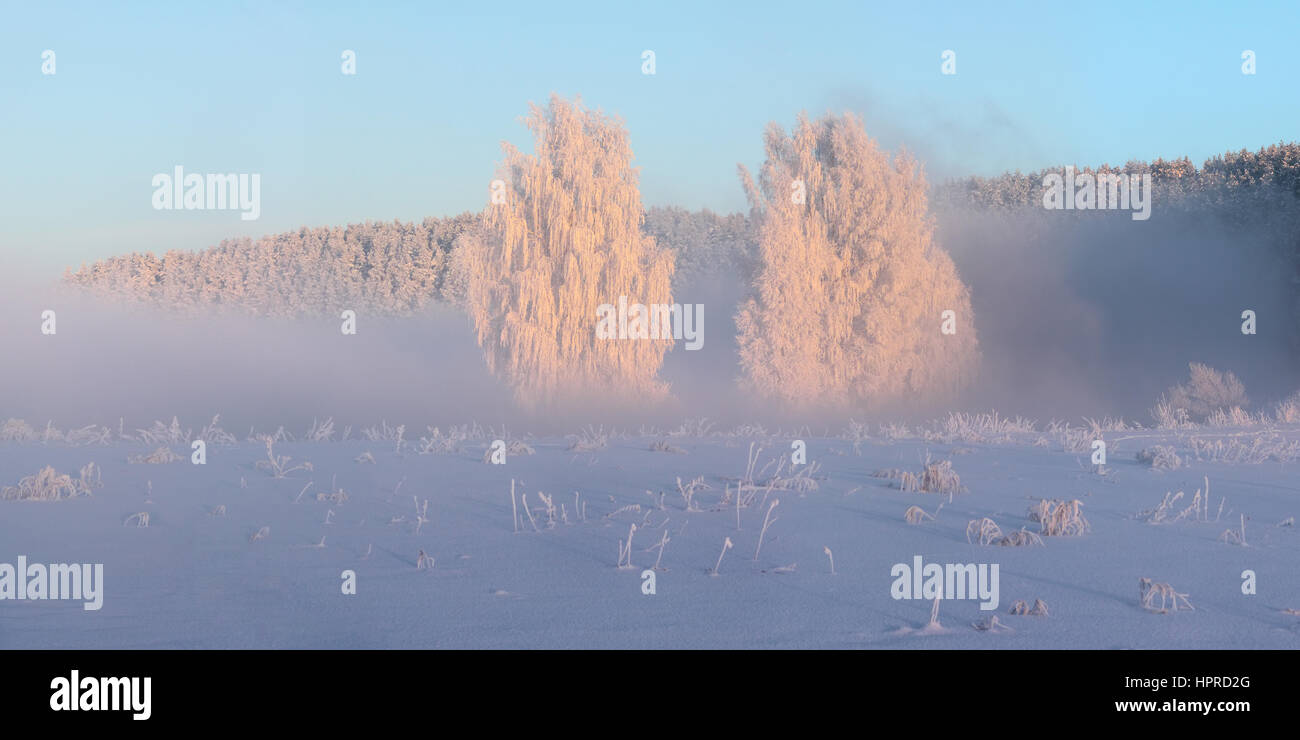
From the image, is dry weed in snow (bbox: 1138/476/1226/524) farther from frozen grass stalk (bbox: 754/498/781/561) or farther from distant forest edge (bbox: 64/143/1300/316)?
distant forest edge (bbox: 64/143/1300/316)

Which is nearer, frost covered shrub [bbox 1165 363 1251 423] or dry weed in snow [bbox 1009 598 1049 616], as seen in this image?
dry weed in snow [bbox 1009 598 1049 616]

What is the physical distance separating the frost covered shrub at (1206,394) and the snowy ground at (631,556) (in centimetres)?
2025

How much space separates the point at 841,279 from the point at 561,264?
7.43 meters

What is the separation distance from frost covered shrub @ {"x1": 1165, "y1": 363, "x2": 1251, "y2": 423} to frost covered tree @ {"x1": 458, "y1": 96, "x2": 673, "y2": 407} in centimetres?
1408

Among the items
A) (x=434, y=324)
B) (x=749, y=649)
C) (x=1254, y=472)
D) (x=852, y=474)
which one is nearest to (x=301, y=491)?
(x=852, y=474)

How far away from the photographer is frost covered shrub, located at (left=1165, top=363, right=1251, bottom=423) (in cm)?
2691

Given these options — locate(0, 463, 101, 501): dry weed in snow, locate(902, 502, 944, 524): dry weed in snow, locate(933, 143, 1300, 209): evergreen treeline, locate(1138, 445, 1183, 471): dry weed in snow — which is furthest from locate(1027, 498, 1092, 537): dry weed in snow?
locate(933, 143, 1300, 209): evergreen treeline

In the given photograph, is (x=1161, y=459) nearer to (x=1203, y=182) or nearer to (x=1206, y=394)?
(x=1206, y=394)

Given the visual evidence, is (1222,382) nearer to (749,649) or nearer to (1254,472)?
(1254,472)

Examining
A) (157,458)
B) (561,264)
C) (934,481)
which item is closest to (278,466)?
(157,458)

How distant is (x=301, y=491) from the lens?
7.22 metres

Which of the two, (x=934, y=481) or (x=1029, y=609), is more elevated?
(x=934, y=481)

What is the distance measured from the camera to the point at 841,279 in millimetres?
27531
